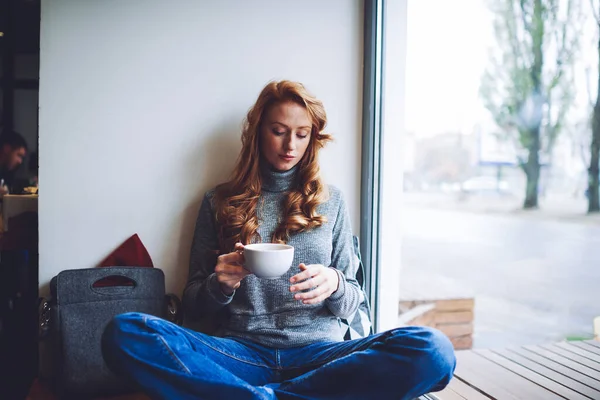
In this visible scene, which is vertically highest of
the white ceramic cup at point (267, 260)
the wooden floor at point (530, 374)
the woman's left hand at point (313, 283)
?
the white ceramic cup at point (267, 260)

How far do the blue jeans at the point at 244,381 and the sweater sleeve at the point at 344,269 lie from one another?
0.63 feet

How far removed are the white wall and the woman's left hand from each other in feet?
2.25

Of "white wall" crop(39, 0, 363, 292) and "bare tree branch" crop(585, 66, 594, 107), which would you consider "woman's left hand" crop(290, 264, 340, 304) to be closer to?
"white wall" crop(39, 0, 363, 292)

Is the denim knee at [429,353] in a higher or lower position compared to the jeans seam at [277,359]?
higher

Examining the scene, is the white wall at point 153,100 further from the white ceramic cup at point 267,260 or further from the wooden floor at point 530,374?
the wooden floor at point 530,374

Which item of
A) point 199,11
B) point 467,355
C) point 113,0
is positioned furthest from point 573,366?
point 113,0

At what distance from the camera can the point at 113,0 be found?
1.70 metres

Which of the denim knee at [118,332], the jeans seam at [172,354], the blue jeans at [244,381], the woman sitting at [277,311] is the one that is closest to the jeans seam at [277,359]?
the woman sitting at [277,311]

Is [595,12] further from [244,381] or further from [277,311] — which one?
[244,381]

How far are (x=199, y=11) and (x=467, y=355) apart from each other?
6.50ft

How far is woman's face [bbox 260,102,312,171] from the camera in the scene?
157 centimetres

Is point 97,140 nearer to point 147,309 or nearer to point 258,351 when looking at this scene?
point 147,309

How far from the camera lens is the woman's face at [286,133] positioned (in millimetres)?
1567

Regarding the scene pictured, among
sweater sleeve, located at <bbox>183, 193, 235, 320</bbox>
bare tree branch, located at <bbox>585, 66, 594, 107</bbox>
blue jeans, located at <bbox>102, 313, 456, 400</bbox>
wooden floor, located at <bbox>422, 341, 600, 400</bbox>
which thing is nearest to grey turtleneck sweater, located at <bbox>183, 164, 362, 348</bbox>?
sweater sleeve, located at <bbox>183, 193, 235, 320</bbox>
